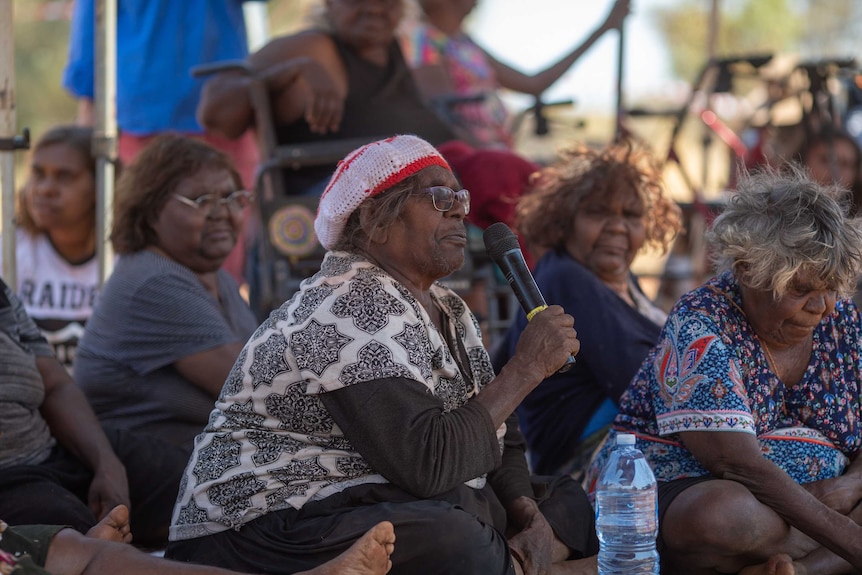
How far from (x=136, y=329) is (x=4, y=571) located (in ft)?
5.49

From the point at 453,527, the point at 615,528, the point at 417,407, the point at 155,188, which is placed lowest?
the point at 615,528

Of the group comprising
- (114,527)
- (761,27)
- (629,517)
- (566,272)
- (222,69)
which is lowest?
(629,517)

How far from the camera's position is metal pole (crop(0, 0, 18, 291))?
3.95 m

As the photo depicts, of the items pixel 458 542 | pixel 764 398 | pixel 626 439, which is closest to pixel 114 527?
pixel 458 542

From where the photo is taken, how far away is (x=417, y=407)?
9.02 ft

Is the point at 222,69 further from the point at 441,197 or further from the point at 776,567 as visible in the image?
the point at 776,567

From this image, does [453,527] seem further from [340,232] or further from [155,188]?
[155,188]

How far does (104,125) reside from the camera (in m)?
4.80

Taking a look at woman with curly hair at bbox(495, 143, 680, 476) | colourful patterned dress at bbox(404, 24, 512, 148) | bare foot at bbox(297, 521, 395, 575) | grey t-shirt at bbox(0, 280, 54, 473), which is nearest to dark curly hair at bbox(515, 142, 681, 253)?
woman with curly hair at bbox(495, 143, 680, 476)

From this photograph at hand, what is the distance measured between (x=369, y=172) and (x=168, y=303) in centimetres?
126

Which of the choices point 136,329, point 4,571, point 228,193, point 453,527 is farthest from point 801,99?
point 4,571

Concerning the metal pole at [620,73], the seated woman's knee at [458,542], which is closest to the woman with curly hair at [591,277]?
the seated woman's knee at [458,542]

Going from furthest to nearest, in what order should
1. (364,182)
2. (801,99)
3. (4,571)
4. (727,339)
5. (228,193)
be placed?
(801,99) → (228,193) → (727,339) → (364,182) → (4,571)

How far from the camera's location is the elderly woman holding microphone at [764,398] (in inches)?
126
